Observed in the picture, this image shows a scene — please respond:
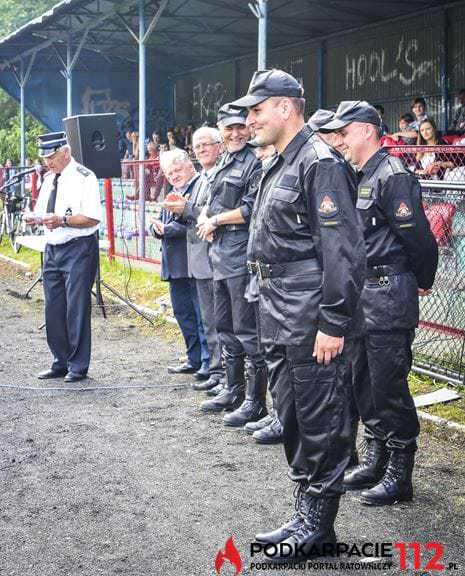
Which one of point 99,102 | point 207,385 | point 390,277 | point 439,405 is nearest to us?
point 390,277

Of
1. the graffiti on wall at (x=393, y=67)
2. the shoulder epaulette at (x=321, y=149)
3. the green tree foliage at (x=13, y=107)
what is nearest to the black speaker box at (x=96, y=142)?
the shoulder epaulette at (x=321, y=149)

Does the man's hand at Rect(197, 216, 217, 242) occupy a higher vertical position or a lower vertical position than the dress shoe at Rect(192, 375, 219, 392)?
higher

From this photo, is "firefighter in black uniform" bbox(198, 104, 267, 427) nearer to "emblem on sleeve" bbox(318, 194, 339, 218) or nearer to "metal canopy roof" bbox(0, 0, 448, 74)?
"emblem on sleeve" bbox(318, 194, 339, 218)

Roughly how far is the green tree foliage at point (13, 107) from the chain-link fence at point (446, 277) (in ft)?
→ 88.0

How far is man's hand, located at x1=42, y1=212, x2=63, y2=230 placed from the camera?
7648 millimetres

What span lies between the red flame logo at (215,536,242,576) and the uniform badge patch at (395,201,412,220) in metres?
1.82

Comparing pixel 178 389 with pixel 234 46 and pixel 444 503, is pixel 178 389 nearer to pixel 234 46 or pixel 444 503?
pixel 444 503

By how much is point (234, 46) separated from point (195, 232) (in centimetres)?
1644

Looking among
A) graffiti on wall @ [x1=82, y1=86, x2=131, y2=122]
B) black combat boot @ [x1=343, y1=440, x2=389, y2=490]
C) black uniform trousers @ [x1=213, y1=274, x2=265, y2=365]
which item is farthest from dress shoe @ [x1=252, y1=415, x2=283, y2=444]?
graffiti on wall @ [x1=82, y1=86, x2=131, y2=122]

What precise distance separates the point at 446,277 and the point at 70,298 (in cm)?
307

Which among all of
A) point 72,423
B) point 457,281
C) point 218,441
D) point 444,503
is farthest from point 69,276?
point 444,503

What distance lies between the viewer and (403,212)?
4.81 metres

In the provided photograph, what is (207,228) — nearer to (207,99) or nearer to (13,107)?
(207,99)

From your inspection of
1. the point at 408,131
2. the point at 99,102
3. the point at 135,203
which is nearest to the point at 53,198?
the point at 135,203
